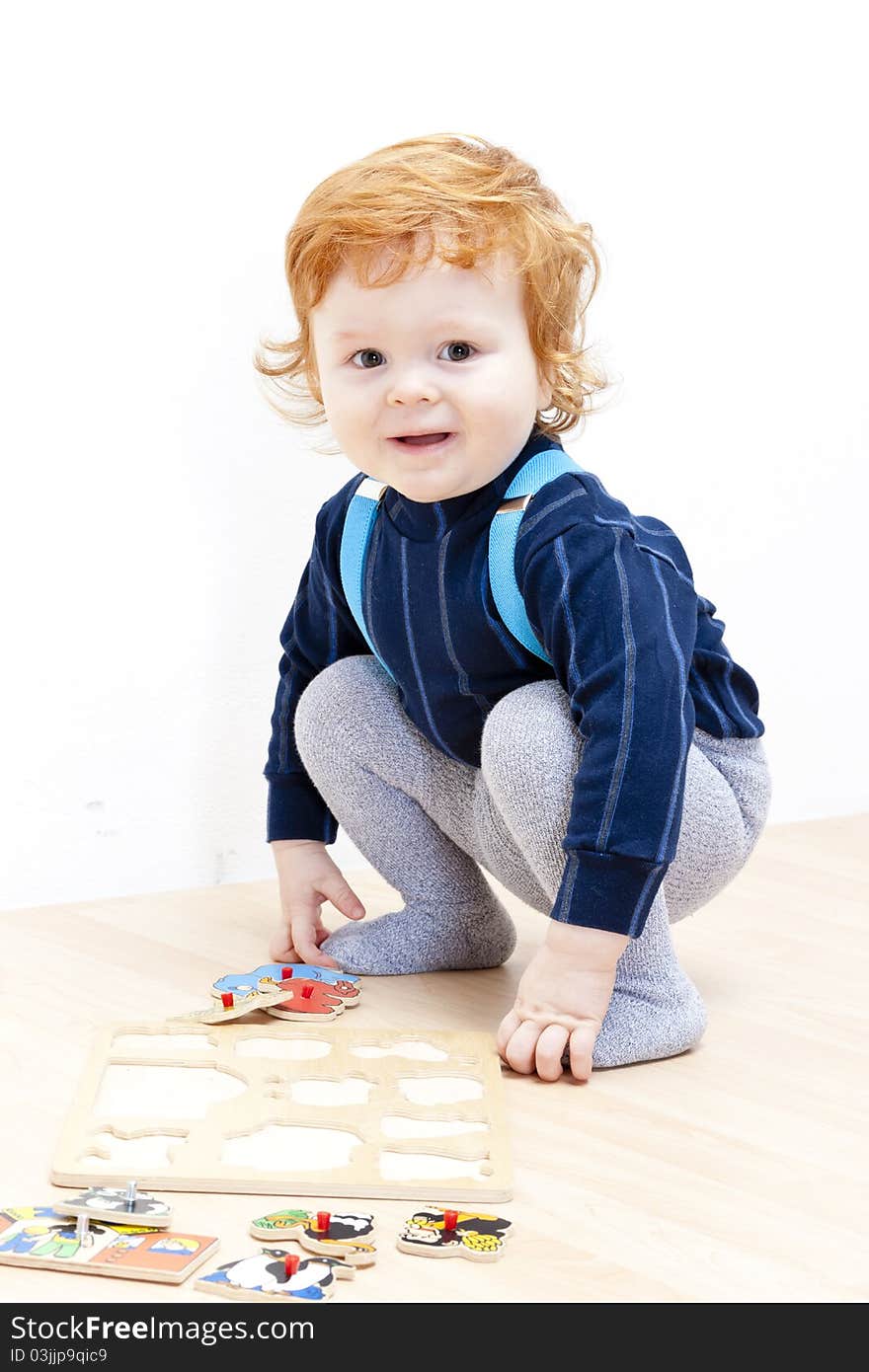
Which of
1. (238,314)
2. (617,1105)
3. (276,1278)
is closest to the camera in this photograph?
(276,1278)

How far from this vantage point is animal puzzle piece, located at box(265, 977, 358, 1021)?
0.98m

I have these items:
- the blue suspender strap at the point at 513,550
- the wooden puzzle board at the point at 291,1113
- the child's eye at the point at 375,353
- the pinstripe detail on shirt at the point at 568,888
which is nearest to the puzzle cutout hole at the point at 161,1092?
the wooden puzzle board at the point at 291,1113

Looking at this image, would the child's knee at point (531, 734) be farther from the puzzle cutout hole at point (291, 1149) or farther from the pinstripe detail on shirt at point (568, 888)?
the puzzle cutout hole at point (291, 1149)

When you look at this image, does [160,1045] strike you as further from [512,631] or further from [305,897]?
[512,631]

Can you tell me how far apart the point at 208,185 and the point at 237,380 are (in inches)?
6.4

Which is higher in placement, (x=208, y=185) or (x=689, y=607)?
(x=208, y=185)

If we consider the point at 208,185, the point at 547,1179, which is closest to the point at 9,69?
the point at 208,185

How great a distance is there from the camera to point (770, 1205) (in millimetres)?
730

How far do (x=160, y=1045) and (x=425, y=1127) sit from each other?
198 mm

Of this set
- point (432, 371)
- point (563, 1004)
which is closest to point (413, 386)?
point (432, 371)

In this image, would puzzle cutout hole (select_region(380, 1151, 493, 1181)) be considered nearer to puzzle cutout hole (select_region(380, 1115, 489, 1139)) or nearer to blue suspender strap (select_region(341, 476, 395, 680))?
puzzle cutout hole (select_region(380, 1115, 489, 1139))

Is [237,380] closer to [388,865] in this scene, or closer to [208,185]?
[208,185]

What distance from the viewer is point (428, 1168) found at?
75 centimetres

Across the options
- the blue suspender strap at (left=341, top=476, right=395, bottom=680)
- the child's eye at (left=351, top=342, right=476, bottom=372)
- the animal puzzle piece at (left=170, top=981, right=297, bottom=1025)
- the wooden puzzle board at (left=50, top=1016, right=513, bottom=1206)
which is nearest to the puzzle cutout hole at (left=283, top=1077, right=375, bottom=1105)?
the wooden puzzle board at (left=50, top=1016, right=513, bottom=1206)
